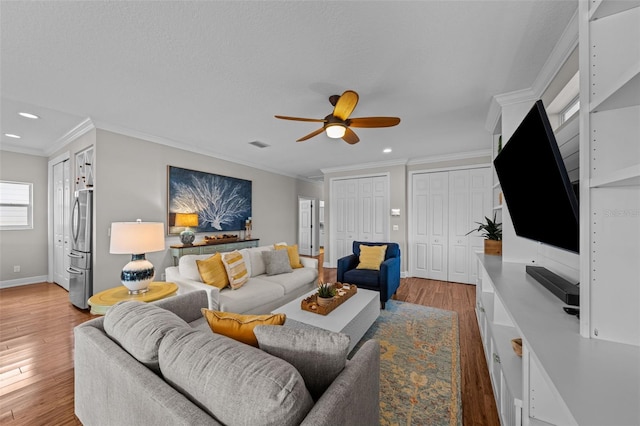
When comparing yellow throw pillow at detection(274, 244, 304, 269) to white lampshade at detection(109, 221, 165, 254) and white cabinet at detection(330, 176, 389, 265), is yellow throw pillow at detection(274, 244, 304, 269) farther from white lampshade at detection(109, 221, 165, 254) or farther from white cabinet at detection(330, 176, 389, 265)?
white cabinet at detection(330, 176, 389, 265)

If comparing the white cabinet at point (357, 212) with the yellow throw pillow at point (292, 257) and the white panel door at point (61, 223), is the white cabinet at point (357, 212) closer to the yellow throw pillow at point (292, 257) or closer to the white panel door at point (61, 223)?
the yellow throw pillow at point (292, 257)

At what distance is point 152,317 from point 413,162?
16.3 ft

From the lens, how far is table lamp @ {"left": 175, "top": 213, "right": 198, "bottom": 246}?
4047 mm

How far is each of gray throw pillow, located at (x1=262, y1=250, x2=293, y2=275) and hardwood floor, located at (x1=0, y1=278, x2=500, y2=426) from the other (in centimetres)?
182

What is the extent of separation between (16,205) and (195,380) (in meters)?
5.97

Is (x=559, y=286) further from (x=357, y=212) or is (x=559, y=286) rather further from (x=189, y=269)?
(x=357, y=212)

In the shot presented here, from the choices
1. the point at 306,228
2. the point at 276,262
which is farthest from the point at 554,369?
the point at 306,228

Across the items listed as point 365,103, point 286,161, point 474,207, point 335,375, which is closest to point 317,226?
point 286,161

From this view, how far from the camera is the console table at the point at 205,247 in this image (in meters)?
3.94

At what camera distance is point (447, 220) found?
4785 mm

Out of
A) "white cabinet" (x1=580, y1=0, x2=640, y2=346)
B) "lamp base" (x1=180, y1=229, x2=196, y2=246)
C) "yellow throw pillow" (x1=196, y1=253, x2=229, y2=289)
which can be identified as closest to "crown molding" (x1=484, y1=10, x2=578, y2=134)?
"white cabinet" (x1=580, y1=0, x2=640, y2=346)

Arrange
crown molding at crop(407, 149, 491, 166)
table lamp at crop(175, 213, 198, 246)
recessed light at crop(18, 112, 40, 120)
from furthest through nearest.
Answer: crown molding at crop(407, 149, 491, 166)
table lamp at crop(175, 213, 198, 246)
recessed light at crop(18, 112, 40, 120)

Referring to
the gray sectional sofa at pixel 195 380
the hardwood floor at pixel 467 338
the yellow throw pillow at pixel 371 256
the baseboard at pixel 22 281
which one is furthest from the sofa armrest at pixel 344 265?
the baseboard at pixel 22 281

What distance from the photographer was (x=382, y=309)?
3.30m
